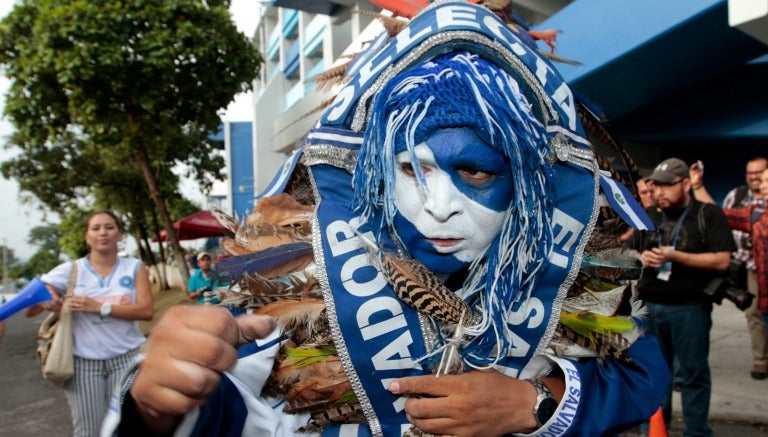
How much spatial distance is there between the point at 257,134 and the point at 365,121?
3049 centimetres

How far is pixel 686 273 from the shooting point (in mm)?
3693

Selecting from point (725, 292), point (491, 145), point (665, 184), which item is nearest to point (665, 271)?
point (725, 292)

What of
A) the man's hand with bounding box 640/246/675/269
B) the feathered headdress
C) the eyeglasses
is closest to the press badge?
the man's hand with bounding box 640/246/675/269

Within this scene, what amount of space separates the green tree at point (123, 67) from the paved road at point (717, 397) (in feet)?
12.5

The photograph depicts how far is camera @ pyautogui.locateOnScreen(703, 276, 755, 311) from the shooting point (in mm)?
3621

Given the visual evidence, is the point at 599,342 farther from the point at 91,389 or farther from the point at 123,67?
the point at 123,67

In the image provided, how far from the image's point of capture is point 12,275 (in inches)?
2363

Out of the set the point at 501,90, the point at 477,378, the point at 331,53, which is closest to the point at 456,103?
the point at 501,90

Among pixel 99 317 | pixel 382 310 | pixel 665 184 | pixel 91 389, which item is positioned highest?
pixel 665 184

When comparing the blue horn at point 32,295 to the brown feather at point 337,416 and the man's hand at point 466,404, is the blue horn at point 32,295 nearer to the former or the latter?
the brown feather at point 337,416

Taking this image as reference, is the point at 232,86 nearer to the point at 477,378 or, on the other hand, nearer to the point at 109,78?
the point at 109,78

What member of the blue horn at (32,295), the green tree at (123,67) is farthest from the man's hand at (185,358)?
the green tree at (123,67)

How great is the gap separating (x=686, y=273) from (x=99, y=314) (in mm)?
3640

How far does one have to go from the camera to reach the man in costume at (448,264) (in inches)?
47.3
